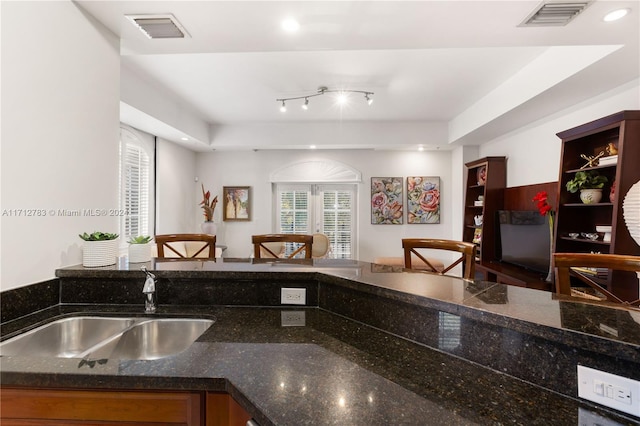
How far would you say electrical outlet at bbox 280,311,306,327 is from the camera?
1221 mm

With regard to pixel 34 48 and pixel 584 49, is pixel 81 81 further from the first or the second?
pixel 584 49

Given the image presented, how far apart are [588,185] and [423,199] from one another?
2818 mm

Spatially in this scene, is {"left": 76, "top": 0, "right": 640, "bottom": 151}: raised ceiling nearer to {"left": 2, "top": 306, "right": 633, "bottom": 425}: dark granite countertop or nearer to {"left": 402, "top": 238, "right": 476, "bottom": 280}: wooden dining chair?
{"left": 402, "top": 238, "right": 476, "bottom": 280}: wooden dining chair

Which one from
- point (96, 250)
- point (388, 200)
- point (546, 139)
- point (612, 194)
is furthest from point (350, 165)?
point (96, 250)

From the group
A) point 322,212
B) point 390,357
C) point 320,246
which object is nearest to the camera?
point 390,357

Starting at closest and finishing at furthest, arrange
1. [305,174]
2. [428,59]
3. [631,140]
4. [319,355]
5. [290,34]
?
[319,355] < [290,34] < [631,140] < [428,59] < [305,174]

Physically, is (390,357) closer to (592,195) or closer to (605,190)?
(592,195)

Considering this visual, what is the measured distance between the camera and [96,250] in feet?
4.97

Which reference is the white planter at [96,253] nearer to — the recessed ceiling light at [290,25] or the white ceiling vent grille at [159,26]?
the white ceiling vent grille at [159,26]

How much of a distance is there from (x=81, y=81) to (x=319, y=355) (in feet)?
5.84

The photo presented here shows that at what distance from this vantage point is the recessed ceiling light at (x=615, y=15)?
65.7 inches

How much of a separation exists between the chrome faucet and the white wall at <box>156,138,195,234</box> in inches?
133

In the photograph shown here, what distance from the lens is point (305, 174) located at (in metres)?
5.45

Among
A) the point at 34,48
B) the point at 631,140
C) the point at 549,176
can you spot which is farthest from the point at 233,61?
the point at 549,176
